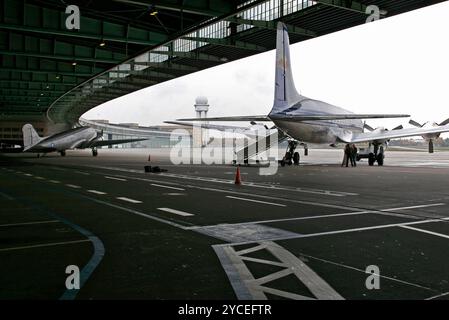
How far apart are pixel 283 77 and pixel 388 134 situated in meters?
11.5

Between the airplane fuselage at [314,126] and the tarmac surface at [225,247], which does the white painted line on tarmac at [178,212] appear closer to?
the tarmac surface at [225,247]

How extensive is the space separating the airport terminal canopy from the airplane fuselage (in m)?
5.24

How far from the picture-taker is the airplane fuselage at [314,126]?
30.2 m

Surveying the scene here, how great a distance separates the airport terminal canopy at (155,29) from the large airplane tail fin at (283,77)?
3.83ft

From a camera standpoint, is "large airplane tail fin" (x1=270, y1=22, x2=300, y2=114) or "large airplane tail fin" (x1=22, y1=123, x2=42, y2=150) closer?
"large airplane tail fin" (x1=270, y1=22, x2=300, y2=114)

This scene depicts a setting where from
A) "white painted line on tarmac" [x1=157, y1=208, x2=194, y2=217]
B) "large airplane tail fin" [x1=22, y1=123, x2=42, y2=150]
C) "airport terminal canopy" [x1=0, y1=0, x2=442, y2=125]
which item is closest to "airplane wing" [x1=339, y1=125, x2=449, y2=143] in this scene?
"airport terminal canopy" [x1=0, y1=0, x2=442, y2=125]

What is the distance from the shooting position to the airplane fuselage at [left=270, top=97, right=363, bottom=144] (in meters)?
30.2

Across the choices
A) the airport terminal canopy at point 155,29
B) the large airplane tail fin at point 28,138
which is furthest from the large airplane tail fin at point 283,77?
the large airplane tail fin at point 28,138

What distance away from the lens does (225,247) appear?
7270 mm

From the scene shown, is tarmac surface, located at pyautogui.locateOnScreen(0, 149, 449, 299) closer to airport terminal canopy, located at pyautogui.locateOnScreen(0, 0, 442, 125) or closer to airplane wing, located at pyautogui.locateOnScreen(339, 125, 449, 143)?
airport terminal canopy, located at pyautogui.locateOnScreen(0, 0, 442, 125)

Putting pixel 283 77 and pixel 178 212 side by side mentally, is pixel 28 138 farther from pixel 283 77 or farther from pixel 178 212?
pixel 178 212

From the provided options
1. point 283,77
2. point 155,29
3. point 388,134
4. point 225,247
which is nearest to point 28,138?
point 155,29

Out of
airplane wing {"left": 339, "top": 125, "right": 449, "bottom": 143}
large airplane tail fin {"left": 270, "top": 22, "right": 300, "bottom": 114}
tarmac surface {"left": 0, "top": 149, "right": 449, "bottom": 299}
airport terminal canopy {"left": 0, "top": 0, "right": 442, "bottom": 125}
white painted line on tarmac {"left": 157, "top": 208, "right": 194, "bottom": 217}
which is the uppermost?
airport terminal canopy {"left": 0, "top": 0, "right": 442, "bottom": 125}

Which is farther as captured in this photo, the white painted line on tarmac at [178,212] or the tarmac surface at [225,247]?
the white painted line on tarmac at [178,212]
